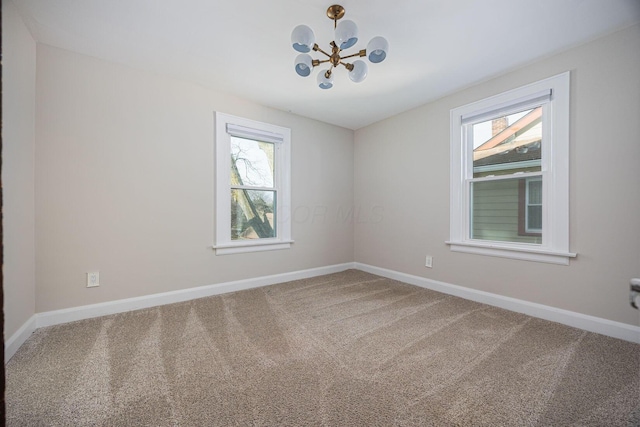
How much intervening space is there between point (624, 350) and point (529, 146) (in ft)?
5.72

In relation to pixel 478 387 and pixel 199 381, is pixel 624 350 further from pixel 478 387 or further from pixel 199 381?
pixel 199 381

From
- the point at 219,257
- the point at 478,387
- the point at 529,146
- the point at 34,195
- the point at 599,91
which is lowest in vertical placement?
the point at 478,387

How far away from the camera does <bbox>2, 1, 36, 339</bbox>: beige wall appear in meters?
1.89

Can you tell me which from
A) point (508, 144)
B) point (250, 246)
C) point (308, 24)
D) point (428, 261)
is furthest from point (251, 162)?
point (508, 144)

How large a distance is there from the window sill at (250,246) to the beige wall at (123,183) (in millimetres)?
72

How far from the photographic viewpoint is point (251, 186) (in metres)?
3.53

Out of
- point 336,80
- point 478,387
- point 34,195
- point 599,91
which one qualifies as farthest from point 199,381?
point 599,91

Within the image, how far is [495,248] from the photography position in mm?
2857

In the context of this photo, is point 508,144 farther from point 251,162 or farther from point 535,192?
point 251,162

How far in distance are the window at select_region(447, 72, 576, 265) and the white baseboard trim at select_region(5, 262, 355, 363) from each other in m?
2.26

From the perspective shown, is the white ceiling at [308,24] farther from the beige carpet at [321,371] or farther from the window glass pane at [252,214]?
the beige carpet at [321,371]

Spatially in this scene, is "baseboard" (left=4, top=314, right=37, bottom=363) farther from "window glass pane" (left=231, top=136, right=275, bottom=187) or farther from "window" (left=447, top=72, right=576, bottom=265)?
"window" (left=447, top=72, right=576, bottom=265)

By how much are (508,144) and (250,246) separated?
2.98 metres

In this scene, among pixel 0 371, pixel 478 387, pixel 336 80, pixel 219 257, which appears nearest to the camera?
pixel 0 371
